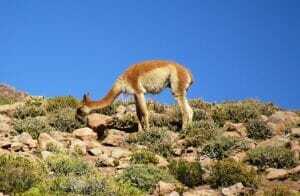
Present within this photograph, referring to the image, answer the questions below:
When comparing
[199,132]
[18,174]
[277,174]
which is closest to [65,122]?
[199,132]

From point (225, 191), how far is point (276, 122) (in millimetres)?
6139

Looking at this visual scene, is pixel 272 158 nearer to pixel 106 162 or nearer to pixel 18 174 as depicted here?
pixel 106 162

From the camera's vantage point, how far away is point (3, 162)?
40.2 feet

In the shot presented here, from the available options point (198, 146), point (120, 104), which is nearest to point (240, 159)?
point (198, 146)

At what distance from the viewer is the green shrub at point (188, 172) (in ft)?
41.2

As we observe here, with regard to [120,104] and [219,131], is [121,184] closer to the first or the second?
[219,131]

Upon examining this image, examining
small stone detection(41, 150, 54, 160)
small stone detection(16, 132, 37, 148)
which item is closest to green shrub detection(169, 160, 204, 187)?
small stone detection(41, 150, 54, 160)

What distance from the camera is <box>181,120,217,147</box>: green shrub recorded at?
15336 mm

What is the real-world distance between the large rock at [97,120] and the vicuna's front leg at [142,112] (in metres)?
0.98

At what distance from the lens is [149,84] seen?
17.4 metres

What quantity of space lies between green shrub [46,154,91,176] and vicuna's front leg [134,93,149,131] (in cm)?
431

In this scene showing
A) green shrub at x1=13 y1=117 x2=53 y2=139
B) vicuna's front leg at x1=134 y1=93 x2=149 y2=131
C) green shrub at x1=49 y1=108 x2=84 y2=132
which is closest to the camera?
green shrub at x1=13 y1=117 x2=53 y2=139

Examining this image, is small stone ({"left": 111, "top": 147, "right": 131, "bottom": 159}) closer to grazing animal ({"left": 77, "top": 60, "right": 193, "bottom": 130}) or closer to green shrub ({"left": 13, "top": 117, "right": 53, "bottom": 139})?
green shrub ({"left": 13, "top": 117, "right": 53, "bottom": 139})

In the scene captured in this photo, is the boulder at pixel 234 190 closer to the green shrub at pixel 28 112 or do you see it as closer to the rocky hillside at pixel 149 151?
the rocky hillside at pixel 149 151
